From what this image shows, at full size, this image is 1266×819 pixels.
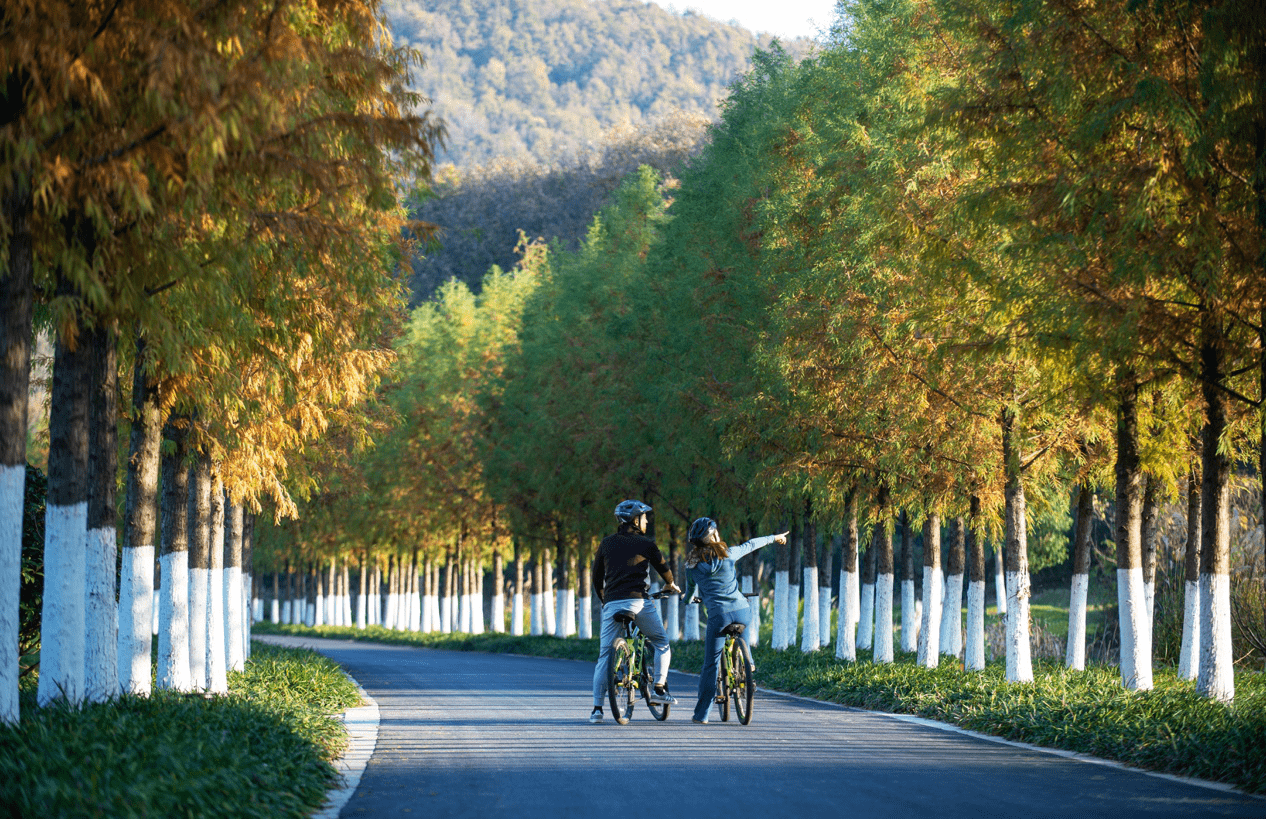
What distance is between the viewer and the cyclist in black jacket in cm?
1310

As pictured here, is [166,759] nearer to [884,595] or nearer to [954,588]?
[954,588]

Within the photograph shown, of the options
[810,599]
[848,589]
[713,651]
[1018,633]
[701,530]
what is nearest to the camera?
[713,651]

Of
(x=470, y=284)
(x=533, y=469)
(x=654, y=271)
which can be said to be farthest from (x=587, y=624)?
(x=470, y=284)

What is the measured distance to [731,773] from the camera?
963cm

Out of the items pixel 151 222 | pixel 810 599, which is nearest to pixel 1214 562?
pixel 151 222

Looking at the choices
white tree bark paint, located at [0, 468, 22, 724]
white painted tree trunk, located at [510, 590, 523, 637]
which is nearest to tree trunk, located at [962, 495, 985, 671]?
white tree bark paint, located at [0, 468, 22, 724]

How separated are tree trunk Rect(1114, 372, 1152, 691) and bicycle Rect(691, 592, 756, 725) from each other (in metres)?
5.04

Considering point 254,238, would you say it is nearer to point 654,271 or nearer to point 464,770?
point 464,770

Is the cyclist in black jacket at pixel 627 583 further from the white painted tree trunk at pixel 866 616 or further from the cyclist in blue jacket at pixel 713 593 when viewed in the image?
the white painted tree trunk at pixel 866 616

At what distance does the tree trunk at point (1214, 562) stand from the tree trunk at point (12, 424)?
1025 cm

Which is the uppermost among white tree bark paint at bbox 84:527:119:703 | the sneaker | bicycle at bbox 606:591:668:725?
white tree bark paint at bbox 84:527:119:703

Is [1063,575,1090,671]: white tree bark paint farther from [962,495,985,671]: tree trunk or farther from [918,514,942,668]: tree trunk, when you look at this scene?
[918,514,942,668]: tree trunk

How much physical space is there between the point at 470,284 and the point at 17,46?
325ft

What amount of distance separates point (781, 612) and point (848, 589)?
4465 millimetres
